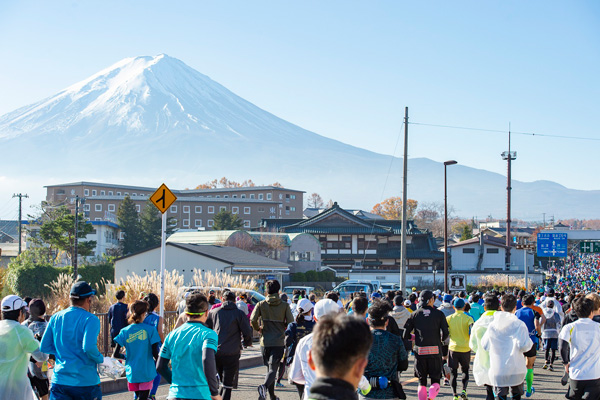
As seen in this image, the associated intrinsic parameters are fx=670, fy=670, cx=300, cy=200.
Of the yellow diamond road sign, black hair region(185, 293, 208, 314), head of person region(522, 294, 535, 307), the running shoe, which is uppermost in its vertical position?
the yellow diamond road sign

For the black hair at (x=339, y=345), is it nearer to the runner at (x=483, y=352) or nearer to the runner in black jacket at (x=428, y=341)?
the runner at (x=483, y=352)

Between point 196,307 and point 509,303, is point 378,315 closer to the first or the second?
point 196,307

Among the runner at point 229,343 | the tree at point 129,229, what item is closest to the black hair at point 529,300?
the runner at point 229,343

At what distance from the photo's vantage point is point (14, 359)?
647 cm

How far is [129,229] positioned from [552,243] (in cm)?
4765

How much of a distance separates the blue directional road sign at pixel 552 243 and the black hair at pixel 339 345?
4433 cm

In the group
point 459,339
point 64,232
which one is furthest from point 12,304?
point 64,232

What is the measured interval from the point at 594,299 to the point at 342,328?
18.5 feet

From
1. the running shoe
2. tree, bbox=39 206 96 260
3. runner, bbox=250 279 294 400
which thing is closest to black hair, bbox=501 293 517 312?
runner, bbox=250 279 294 400

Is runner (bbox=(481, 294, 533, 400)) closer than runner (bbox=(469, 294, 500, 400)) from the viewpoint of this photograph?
Yes

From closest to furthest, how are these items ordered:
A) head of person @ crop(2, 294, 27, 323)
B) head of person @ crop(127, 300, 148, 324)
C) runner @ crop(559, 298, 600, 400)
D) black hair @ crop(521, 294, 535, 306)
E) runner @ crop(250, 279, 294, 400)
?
head of person @ crop(2, 294, 27, 323), runner @ crop(559, 298, 600, 400), head of person @ crop(127, 300, 148, 324), runner @ crop(250, 279, 294, 400), black hair @ crop(521, 294, 535, 306)

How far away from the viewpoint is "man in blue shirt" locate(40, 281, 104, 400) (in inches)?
263

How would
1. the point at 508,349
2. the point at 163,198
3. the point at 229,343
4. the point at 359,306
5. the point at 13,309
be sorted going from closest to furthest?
the point at 13,309, the point at 359,306, the point at 508,349, the point at 229,343, the point at 163,198

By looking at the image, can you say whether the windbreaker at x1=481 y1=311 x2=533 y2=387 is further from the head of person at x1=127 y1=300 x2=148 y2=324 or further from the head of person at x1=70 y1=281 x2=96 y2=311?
the head of person at x1=70 y1=281 x2=96 y2=311
